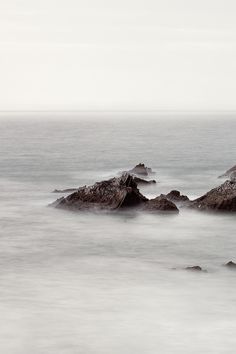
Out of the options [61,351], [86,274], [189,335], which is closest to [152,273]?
[86,274]

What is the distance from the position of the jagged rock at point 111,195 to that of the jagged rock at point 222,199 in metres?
3.26

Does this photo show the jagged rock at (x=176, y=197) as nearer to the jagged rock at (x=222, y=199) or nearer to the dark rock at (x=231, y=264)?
the jagged rock at (x=222, y=199)

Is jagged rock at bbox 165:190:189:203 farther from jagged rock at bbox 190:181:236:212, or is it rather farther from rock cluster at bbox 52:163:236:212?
jagged rock at bbox 190:181:236:212

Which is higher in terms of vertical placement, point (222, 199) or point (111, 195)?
point (111, 195)

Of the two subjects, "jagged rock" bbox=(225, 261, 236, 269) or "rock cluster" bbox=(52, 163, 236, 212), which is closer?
"jagged rock" bbox=(225, 261, 236, 269)

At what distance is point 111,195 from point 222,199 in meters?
5.73

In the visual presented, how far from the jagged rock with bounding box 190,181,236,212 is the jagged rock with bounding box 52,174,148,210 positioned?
10.7ft

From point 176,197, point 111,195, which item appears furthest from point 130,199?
point 176,197

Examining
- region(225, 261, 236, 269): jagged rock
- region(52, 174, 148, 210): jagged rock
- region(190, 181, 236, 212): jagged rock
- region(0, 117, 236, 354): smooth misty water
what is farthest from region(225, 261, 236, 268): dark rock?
region(52, 174, 148, 210): jagged rock

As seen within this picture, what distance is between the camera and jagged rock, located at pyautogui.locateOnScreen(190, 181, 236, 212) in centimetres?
→ 3712

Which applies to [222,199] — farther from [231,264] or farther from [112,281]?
[112,281]

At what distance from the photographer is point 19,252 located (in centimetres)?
3136

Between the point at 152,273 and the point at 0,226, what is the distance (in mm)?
11792

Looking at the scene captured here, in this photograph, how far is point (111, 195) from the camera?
38.3m
